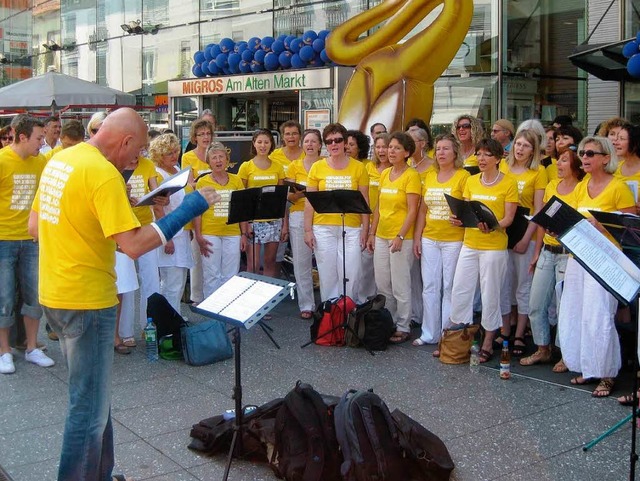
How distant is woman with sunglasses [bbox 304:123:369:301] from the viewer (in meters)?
8.11

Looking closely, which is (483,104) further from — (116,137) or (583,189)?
(116,137)

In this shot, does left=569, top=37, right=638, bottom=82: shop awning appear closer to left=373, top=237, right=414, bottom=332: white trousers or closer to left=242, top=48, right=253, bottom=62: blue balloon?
left=373, top=237, right=414, bottom=332: white trousers

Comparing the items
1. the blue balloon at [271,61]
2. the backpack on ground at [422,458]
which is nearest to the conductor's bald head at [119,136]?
the backpack on ground at [422,458]

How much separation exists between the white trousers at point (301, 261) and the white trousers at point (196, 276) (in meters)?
1.04

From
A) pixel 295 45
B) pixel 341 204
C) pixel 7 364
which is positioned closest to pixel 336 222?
pixel 341 204

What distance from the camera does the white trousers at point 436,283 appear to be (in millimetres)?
7404

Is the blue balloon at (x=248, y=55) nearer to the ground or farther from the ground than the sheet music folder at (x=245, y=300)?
farther from the ground

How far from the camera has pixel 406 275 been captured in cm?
776

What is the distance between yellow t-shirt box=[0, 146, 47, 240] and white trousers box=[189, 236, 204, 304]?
7.39 ft

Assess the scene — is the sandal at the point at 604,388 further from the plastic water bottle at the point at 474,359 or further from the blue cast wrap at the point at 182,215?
the blue cast wrap at the point at 182,215

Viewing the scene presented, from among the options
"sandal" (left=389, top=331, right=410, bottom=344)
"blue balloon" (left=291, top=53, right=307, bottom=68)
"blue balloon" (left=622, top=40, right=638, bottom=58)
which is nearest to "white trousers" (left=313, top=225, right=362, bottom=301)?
"sandal" (left=389, top=331, right=410, bottom=344)

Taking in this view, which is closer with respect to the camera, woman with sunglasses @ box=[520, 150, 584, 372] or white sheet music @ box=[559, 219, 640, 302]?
white sheet music @ box=[559, 219, 640, 302]

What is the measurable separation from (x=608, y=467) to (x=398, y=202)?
344cm

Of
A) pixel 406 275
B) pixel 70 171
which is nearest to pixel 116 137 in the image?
pixel 70 171
